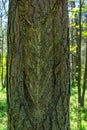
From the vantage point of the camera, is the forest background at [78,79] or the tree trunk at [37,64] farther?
the forest background at [78,79]

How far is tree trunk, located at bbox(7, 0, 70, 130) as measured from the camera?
179cm

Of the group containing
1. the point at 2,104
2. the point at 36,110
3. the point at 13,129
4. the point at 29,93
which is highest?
the point at 29,93

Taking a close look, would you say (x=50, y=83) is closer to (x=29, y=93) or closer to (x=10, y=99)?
(x=29, y=93)

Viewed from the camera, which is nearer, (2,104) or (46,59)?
(46,59)

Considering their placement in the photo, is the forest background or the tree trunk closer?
the tree trunk

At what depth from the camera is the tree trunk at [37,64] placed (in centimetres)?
179

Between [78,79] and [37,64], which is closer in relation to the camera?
[37,64]

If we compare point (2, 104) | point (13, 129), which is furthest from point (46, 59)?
point (2, 104)

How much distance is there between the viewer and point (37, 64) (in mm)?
1805

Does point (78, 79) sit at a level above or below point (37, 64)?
below

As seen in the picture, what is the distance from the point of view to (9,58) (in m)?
1.87

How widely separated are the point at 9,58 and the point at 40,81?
0.28 meters

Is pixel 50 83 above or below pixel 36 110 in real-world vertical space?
above

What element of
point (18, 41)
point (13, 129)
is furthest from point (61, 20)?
point (13, 129)
